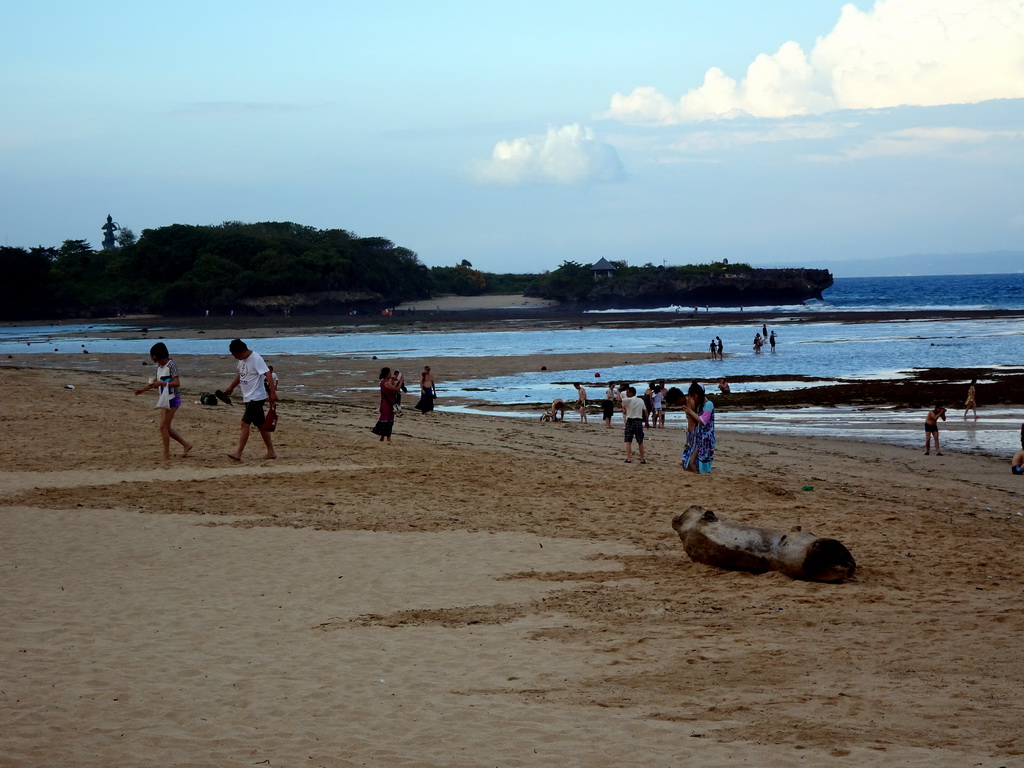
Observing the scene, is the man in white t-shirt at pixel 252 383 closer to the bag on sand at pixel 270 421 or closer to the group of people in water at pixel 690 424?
the bag on sand at pixel 270 421

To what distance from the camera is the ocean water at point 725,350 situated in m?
23.6

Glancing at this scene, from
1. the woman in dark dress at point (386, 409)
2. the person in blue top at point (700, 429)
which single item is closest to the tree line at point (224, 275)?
the woman in dark dress at point (386, 409)

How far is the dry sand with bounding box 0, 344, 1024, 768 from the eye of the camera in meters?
5.25

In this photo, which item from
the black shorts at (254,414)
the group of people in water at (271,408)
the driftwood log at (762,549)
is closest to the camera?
the driftwood log at (762,549)

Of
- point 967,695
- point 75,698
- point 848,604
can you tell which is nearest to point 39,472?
point 75,698

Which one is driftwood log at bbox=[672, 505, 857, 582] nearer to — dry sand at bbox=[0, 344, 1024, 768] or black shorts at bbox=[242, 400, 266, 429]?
dry sand at bbox=[0, 344, 1024, 768]

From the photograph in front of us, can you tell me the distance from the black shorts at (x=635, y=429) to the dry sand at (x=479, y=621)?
1469 millimetres

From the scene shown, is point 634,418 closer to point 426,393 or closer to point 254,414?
point 254,414

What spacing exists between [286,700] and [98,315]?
316 feet

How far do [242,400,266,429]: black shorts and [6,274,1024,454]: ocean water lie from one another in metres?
11.6

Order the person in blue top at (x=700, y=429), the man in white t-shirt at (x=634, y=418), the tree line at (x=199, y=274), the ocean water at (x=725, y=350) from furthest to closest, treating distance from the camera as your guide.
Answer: the tree line at (x=199, y=274) → the ocean water at (x=725, y=350) → the man in white t-shirt at (x=634, y=418) → the person in blue top at (x=700, y=429)

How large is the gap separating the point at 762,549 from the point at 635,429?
295 inches

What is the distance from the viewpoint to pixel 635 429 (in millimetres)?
16359

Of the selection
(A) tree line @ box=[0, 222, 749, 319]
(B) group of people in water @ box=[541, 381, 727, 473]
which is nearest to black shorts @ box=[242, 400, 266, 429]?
(B) group of people in water @ box=[541, 381, 727, 473]
